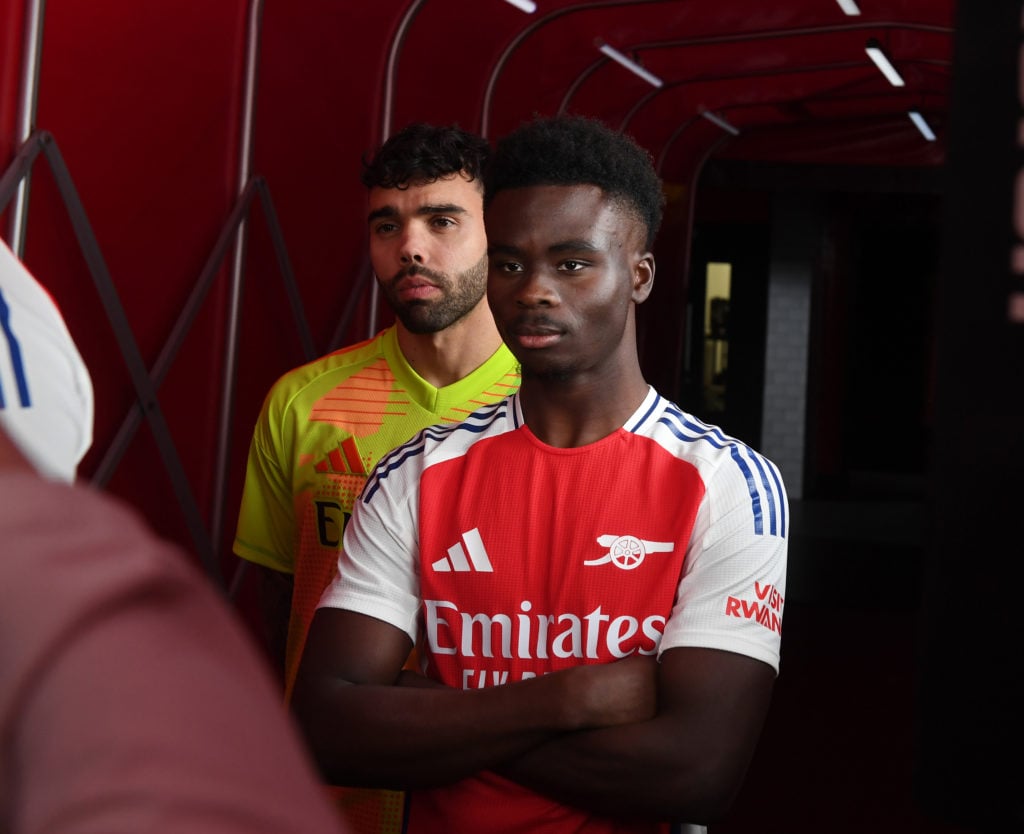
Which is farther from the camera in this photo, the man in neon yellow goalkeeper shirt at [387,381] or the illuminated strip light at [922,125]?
the illuminated strip light at [922,125]

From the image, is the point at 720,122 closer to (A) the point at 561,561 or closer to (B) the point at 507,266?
(B) the point at 507,266

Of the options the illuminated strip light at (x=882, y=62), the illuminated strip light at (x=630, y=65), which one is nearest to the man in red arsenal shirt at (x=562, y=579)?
the illuminated strip light at (x=630, y=65)

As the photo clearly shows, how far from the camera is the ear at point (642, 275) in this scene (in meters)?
1.55

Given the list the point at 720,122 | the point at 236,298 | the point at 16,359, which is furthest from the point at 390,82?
the point at 720,122

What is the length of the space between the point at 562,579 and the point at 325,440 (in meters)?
0.80

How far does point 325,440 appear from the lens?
6.79 ft

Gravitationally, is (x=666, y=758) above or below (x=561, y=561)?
below

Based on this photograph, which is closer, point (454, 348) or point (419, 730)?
point (419, 730)

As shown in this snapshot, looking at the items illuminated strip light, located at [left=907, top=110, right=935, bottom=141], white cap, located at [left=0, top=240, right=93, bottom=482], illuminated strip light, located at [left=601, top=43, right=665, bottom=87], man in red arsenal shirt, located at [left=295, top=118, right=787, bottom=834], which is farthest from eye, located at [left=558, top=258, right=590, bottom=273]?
illuminated strip light, located at [left=907, top=110, right=935, bottom=141]

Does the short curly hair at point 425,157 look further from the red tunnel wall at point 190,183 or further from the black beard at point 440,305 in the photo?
the red tunnel wall at point 190,183

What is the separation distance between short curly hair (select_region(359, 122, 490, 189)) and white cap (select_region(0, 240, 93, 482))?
1694 millimetres

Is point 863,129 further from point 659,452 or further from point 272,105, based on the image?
point 659,452

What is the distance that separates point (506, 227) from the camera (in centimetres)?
150

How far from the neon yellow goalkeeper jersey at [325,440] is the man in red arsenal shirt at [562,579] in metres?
0.46
